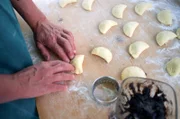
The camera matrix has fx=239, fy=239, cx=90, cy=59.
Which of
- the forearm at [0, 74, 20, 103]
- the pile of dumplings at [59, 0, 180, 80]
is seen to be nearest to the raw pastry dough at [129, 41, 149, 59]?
the pile of dumplings at [59, 0, 180, 80]

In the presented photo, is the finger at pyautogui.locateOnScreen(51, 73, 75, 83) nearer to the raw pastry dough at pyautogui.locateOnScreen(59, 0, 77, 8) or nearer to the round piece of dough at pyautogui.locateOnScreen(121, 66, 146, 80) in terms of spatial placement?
the round piece of dough at pyautogui.locateOnScreen(121, 66, 146, 80)

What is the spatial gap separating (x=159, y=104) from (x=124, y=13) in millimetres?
588

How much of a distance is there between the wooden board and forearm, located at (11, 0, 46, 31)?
86 millimetres

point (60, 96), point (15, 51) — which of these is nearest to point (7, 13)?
point (15, 51)

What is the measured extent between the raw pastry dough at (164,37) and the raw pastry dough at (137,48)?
0.19ft

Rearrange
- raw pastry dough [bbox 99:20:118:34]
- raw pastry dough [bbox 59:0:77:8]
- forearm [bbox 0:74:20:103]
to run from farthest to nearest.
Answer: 1. raw pastry dough [bbox 59:0:77:8]
2. raw pastry dough [bbox 99:20:118:34]
3. forearm [bbox 0:74:20:103]

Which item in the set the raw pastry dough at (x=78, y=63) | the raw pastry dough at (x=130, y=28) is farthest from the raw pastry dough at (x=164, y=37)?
the raw pastry dough at (x=78, y=63)

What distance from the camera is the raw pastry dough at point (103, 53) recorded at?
3.24 feet

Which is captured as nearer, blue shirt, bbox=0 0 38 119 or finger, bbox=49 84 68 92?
blue shirt, bbox=0 0 38 119

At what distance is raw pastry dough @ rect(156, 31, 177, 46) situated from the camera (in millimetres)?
1011

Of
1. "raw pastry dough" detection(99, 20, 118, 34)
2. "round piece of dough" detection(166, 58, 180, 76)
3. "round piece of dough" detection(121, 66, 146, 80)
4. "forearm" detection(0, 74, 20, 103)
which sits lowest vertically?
"round piece of dough" detection(166, 58, 180, 76)

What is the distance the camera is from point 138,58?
994mm

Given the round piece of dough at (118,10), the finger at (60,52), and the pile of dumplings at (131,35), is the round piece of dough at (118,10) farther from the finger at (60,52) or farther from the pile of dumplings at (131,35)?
the finger at (60,52)

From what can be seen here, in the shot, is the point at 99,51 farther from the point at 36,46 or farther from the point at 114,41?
the point at 36,46
